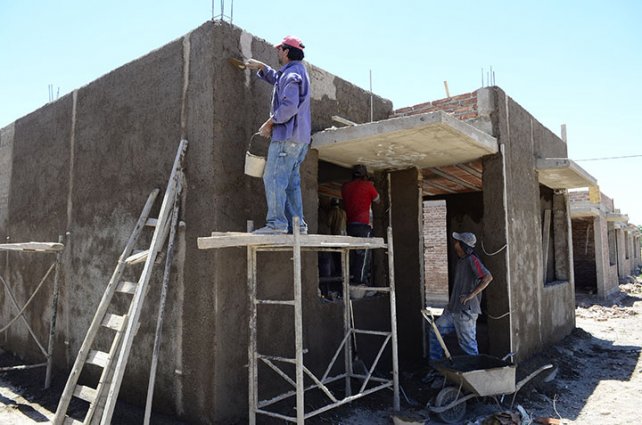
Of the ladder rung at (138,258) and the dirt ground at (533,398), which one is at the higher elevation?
the ladder rung at (138,258)

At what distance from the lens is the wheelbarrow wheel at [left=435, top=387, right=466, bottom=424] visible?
5.35 m

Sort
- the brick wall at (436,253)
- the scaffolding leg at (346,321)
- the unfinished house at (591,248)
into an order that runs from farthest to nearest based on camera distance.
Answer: the unfinished house at (591,248) < the brick wall at (436,253) < the scaffolding leg at (346,321)

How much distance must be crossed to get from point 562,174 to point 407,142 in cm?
451

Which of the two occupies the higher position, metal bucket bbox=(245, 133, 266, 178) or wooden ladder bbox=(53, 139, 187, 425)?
metal bucket bbox=(245, 133, 266, 178)

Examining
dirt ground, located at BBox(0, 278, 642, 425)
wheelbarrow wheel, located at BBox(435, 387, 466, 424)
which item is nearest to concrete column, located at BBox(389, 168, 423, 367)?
dirt ground, located at BBox(0, 278, 642, 425)

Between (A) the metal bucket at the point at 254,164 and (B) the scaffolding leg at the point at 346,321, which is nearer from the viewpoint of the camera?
(A) the metal bucket at the point at 254,164

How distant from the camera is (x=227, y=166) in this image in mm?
5031

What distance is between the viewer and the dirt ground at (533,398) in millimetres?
5383

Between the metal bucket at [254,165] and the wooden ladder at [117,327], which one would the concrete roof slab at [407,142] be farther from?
the wooden ladder at [117,327]

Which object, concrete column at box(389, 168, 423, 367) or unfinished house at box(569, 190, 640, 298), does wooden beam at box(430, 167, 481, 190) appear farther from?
unfinished house at box(569, 190, 640, 298)

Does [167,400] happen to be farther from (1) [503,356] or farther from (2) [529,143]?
(2) [529,143]

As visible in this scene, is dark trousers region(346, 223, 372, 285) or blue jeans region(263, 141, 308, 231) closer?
blue jeans region(263, 141, 308, 231)

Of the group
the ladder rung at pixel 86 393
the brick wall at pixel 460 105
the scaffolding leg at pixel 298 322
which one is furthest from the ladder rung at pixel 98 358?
the brick wall at pixel 460 105

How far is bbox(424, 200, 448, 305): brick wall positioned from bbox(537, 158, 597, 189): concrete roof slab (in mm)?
5521
